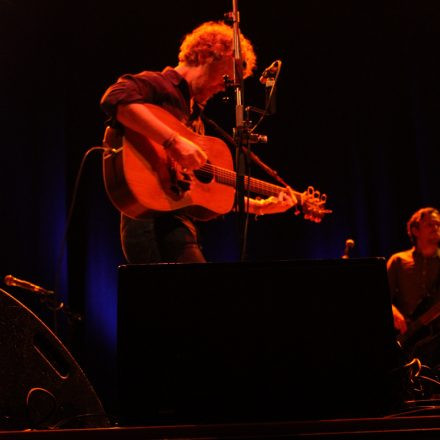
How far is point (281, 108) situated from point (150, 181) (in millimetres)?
3107

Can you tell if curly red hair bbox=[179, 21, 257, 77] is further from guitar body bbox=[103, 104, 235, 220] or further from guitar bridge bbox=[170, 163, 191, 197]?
guitar bridge bbox=[170, 163, 191, 197]

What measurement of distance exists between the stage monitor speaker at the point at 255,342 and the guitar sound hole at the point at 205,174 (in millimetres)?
1617

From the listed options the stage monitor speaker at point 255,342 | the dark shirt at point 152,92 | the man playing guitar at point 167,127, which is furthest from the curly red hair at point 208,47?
the stage monitor speaker at point 255,342

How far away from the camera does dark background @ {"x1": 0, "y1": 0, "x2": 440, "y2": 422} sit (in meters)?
4.82

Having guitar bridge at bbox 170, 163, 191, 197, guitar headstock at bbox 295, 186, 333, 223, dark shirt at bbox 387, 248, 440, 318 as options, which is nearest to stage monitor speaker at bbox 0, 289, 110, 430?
guitar bridge at bbox 170, 163, 191, 197

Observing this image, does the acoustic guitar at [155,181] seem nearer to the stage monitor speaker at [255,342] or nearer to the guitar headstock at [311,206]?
the guitar headstock at [311,206]

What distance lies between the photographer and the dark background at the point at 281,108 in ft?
15.8

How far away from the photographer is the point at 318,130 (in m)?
5.56

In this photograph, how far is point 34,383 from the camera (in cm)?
139

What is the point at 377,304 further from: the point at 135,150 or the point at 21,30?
the point at 21,30

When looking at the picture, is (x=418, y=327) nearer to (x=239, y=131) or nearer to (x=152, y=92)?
(x=239, y=131)

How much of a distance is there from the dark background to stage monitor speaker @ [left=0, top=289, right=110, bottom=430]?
3.36m

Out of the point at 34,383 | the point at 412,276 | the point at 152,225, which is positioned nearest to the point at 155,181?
the point at 152,225

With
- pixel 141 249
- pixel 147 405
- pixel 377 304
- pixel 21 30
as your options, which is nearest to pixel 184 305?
pixel 147 405
